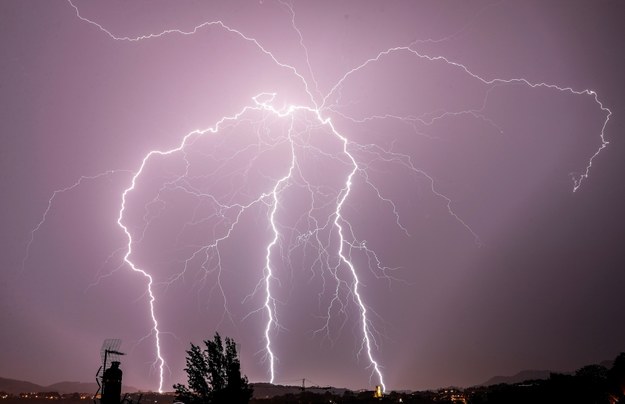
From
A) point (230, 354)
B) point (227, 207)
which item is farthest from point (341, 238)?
point (230, 354)

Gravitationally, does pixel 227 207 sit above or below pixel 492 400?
above

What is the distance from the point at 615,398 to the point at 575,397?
2970 mm

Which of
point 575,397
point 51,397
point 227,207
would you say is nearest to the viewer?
point 575,397

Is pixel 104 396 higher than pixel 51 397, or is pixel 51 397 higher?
pixel 104 396

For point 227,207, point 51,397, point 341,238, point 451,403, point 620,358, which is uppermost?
point 227,207

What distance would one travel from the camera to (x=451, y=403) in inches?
1522

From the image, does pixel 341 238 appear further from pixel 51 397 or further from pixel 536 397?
pixel 51 397

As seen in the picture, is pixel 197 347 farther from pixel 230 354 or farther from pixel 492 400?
pixel 492 400

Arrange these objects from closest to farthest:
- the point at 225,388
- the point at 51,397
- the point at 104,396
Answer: the point at 225,388 → the point at 104,396 → the point at 51,397

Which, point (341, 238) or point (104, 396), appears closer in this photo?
point (104, 396)

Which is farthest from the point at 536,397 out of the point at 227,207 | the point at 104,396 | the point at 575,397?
the point at 104,396

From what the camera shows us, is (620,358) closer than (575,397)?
No

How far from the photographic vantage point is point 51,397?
16988cm

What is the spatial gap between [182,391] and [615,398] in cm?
2715
